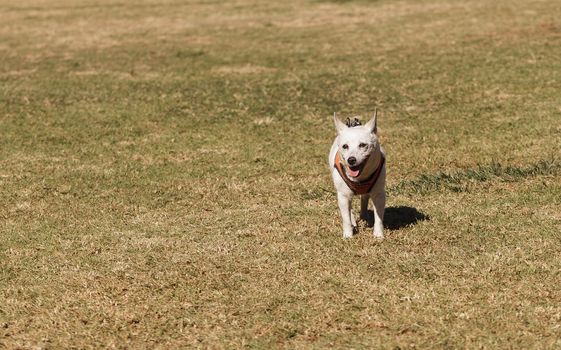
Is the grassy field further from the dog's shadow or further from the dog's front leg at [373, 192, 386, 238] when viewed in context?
the dog's front leg at [373, 192, 386, 238]

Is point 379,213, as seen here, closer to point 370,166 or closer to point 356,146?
point 370,166

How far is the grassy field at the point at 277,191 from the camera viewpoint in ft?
27.9

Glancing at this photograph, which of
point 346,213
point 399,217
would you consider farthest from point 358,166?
point 399,217

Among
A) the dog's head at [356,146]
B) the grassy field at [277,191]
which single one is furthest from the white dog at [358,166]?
the grassy field at [277,191]

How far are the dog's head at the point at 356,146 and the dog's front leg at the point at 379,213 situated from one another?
25.9 inches

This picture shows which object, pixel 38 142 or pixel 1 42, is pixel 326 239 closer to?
pixel 38 142

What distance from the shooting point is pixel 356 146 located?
947 centimetres

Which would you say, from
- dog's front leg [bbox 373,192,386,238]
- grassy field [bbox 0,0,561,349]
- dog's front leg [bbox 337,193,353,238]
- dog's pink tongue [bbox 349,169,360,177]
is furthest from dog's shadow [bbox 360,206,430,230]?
dog's pink tongue [bbox 349,169,360,177]

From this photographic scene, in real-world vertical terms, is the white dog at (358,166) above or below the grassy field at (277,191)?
above

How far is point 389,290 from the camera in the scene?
354 inches

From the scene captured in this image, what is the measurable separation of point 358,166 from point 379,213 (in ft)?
3.20

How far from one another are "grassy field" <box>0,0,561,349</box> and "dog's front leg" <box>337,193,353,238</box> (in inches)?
12.6

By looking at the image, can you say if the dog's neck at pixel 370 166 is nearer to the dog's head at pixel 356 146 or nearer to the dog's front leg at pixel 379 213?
the dog's head at pixel 356 146

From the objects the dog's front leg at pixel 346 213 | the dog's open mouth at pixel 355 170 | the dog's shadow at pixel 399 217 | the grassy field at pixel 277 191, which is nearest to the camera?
the grassy field at pixel 277 191
